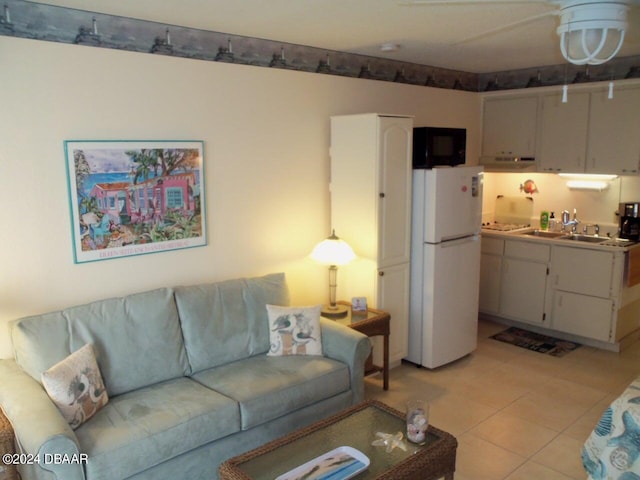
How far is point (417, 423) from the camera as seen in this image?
2.38 m

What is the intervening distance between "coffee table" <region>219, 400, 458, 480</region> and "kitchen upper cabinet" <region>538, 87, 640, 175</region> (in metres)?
3.35

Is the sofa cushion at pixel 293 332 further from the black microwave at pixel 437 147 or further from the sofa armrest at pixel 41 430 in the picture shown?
the black microwave at pixel 437 147

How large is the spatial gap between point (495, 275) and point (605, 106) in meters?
1.82

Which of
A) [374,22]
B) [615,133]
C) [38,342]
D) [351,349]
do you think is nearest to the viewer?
[38,342]

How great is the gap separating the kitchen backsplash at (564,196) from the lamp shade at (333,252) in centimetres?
256

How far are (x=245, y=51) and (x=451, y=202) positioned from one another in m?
1.90

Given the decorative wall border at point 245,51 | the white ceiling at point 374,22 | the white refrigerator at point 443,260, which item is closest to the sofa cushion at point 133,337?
the decorative wall border at point 245,51

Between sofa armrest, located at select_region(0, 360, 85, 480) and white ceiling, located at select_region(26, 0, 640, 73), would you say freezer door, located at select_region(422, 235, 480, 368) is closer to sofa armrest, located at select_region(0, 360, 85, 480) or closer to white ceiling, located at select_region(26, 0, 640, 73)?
white ceiling, located at select_region(26, 0, 640, 73)

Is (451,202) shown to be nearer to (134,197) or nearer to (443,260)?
(443,260)

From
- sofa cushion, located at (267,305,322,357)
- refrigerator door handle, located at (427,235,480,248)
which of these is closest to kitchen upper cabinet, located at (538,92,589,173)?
refrigerator door handle, located at (427,235,480,248)

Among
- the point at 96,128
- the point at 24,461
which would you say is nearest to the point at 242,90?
the point at 96,128

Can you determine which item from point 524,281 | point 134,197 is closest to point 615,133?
point 524,281

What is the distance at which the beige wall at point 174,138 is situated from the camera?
8.98 feet

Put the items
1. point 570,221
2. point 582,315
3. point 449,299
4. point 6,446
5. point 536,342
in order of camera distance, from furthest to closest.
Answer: point 570,221
point 536,342
point 582,315
point 449,299
point 6,446
